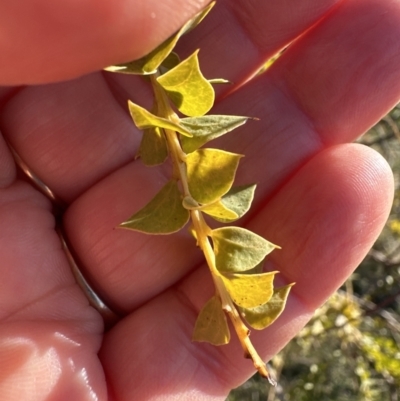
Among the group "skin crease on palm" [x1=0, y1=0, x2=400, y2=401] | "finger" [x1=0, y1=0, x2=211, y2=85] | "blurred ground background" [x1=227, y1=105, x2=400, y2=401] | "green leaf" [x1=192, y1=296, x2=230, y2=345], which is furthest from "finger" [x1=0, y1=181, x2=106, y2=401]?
"blurred ground background" [x1=227, y1=105, x2=400, y2=401]

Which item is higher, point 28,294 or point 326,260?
point 28,294

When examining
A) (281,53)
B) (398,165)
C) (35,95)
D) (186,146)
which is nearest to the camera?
(186,146)

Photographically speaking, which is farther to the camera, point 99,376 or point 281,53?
point 281,53

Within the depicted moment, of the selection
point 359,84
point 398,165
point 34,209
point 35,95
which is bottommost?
point 398,165

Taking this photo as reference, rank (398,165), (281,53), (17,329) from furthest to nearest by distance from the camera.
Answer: (398,165) → (281,53) → (17,329)

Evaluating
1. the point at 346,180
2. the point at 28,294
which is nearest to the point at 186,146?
the point at 346,180

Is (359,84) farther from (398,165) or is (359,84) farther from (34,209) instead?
(398,165)

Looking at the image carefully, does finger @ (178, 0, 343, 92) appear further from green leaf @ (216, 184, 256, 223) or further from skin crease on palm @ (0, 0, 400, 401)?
green leaf @ (216, 184, 256, 223)

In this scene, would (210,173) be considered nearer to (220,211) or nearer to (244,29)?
(220,211)
